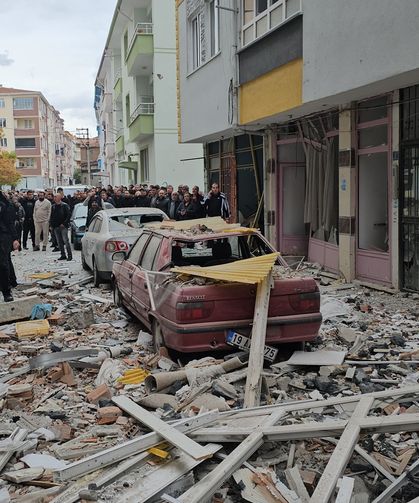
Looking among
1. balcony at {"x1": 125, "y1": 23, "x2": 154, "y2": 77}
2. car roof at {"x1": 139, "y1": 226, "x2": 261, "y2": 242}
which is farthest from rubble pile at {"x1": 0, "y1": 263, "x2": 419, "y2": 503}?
balcony at {"x1": 125, "y1": 23, "x2": 154, "y2": 77}

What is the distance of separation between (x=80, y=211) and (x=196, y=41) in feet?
23.5

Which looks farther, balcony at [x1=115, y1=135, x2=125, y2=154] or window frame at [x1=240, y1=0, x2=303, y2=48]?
balcony at [x1=115, y1=135, x2=125, y2=154]

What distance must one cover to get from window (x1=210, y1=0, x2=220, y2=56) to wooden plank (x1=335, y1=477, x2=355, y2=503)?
14120 mm

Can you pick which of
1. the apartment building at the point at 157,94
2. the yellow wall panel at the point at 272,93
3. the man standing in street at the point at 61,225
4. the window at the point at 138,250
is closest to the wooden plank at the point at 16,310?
the window at the point at 138,250

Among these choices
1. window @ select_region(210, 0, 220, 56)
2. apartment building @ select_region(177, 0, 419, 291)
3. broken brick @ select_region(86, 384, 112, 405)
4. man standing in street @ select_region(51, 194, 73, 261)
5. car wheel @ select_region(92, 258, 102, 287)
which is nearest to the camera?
broken brick @ select_region(86, 384, 112, 405)

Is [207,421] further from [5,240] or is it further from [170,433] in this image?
[5,240]

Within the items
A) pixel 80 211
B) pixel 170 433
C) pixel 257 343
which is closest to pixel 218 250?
pixel 257 343

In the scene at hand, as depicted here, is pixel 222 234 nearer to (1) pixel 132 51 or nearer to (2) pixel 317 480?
(2) pixel 317 480

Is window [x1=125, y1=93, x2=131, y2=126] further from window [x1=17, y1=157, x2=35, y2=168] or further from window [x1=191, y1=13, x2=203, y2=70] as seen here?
window [x1=17, y1=157, x2=35, y2=168]

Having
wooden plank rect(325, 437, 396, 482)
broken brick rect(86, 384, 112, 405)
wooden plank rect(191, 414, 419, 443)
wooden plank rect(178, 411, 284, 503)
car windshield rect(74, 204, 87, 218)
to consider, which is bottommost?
broken brick rect(86, 384, 112, 405)

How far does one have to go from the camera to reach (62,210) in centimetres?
1781

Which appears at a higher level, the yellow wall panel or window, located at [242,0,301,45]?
window, located at [242,0,301,45]

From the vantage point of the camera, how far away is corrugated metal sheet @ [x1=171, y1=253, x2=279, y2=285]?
6.29 metres

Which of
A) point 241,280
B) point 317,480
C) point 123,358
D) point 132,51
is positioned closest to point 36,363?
point 123,358
